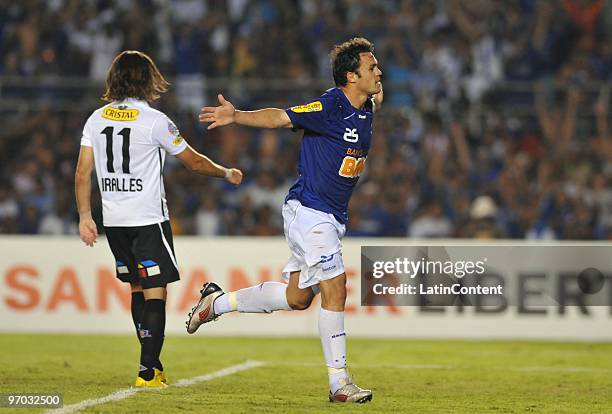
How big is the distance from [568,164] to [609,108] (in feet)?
4.31

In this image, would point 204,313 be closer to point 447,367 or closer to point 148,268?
point 148,268

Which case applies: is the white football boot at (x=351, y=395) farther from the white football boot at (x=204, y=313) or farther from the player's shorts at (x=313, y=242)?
the white football boot at (x=204, y=313)

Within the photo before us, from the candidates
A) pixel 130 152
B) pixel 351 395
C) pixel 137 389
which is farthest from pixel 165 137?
pixel 351 395

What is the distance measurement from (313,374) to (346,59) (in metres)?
3.18

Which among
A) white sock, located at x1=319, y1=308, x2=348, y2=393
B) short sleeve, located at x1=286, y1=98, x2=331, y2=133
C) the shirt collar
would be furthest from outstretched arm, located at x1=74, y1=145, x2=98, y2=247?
white sock, located at x1=319, y1=308, x2=348, y2=393

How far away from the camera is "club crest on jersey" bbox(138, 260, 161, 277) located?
8445mm

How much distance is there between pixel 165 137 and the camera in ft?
27.6

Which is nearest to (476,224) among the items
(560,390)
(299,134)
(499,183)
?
(499,183)

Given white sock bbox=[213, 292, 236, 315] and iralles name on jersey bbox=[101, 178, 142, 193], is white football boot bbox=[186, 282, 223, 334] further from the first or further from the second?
iralles name on jersey bbox=[101, 178, 142, 193]

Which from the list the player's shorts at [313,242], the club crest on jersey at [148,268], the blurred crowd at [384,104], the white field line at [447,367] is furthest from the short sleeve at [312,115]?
the blurred crowd at [384,104]

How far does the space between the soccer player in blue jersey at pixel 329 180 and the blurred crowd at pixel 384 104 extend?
8.56 m

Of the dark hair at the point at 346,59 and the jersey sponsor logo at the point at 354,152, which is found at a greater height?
the dark hair at the point at 346,59

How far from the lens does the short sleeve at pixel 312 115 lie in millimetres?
7957

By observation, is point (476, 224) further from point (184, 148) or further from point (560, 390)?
point (184, 148)
